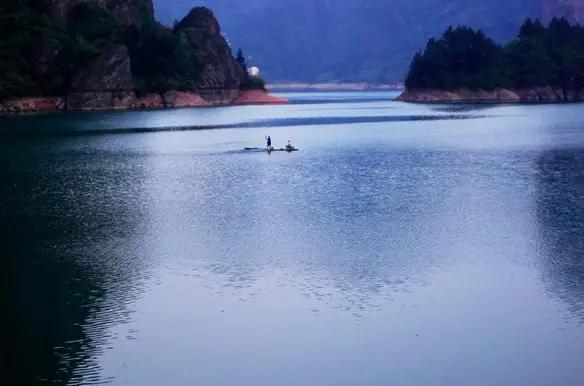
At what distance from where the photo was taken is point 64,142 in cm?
9969

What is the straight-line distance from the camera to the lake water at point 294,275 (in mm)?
25344

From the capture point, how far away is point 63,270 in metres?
36.5

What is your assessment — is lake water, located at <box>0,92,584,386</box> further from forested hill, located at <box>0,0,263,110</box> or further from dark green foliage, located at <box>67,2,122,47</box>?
dark green foliage, located at <box>67,2,122,47</box>

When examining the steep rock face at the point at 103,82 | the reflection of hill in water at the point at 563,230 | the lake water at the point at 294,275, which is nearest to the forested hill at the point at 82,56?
the steep rock face at the point at 103,82

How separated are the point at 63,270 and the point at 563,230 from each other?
24266 millimetres

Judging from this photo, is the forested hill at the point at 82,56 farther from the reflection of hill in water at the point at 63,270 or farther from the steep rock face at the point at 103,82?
the reflection of hill in water at the point at 63,270

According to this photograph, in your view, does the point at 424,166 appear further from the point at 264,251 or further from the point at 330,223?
the point at 264,251

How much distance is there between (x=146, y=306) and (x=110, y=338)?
359 cm

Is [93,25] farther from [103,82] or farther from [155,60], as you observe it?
[103,82]

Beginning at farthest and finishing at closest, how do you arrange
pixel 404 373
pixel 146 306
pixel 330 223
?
pixel 330 223, pixel 146 306, pixel 404 373

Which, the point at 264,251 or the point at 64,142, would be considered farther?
the point at 64,142

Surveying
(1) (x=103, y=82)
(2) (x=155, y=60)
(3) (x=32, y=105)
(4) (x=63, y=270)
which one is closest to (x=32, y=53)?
(3) (x=32, y=105)

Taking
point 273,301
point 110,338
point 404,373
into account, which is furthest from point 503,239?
point 110,338

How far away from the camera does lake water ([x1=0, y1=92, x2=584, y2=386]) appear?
998 inches
